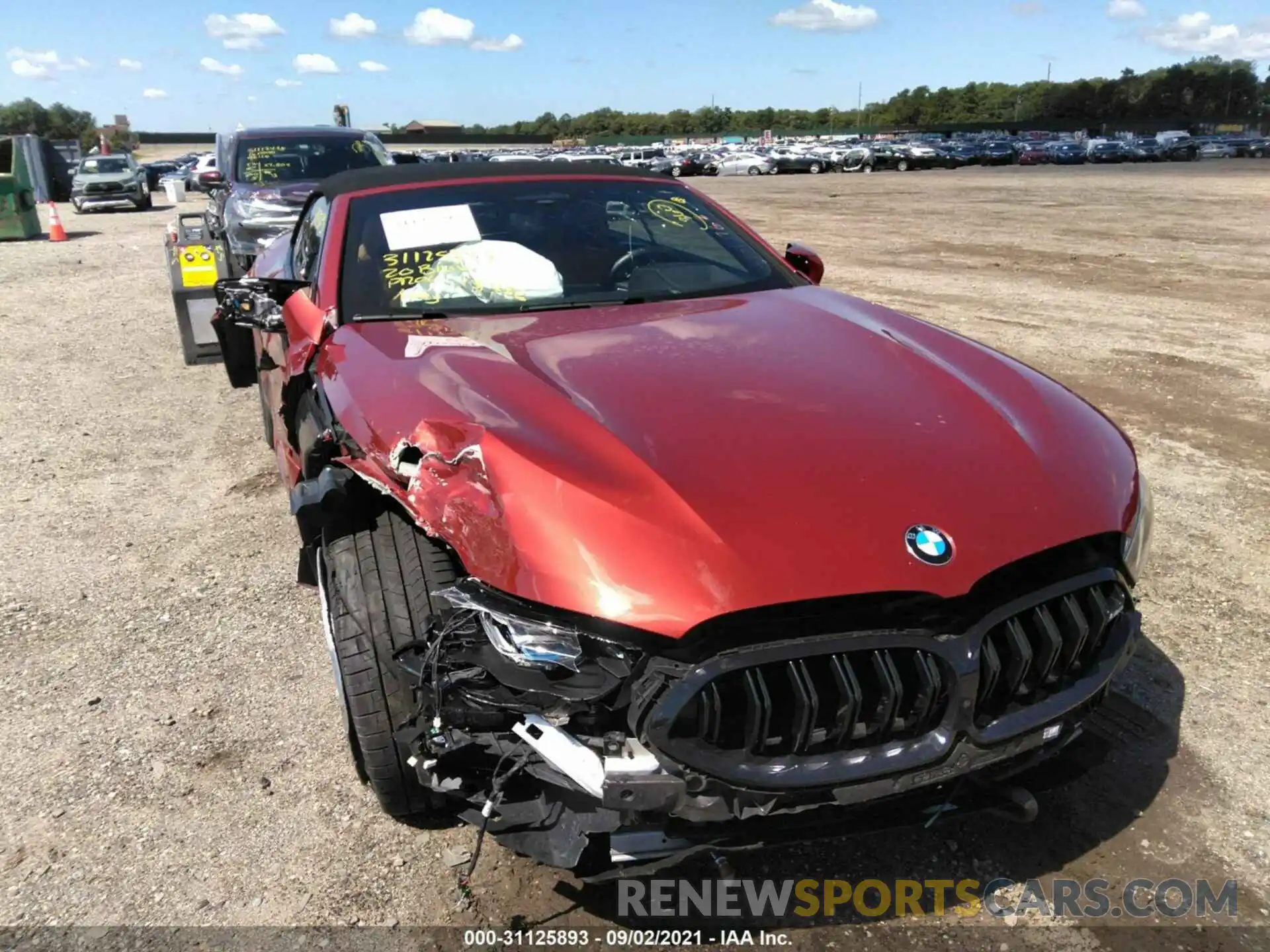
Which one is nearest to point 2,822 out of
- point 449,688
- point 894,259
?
point 449,688

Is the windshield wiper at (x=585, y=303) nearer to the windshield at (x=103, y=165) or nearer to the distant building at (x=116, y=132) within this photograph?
the windshield at (x=103, y=165)

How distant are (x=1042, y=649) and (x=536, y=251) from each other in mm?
2272

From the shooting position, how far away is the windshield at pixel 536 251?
3250mm

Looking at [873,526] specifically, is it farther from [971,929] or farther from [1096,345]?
[1096,345]

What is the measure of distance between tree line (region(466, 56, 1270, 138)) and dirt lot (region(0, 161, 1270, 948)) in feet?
296

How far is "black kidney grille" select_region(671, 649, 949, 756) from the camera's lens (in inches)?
69.6

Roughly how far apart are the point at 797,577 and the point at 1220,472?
13.6 feet

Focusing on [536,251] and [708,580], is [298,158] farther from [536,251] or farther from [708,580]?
[708,580]

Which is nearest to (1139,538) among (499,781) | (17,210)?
(499,781)

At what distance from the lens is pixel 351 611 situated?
7.41ft

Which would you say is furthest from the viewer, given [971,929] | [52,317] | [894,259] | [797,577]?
[894,259]

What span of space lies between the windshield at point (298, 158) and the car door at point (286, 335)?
5.61 metres

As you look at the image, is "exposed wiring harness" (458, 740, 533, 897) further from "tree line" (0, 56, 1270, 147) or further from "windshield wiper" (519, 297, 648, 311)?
"tree line" (0, 56, 1270, 147)

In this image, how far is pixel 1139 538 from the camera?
87.7 inches
